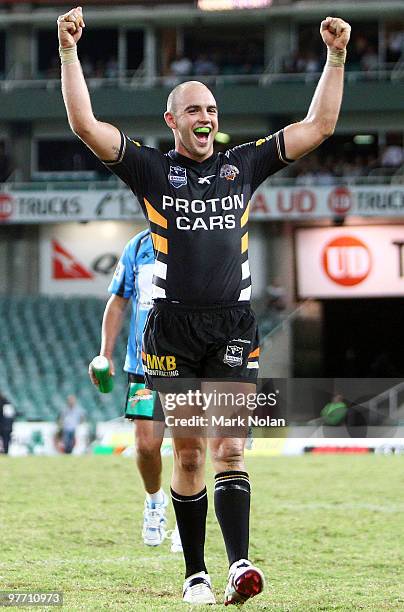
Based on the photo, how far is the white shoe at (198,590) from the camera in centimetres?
516

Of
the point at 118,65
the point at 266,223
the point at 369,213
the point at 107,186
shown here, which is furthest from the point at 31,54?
the point at 369,213

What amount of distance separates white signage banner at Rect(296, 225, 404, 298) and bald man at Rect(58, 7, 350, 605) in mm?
24212

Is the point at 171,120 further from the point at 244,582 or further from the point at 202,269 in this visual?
the point at 244,582

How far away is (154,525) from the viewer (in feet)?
25.3

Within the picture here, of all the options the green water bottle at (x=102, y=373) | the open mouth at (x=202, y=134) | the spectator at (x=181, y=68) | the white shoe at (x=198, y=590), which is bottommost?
the white shoe at (x=198, y=590)

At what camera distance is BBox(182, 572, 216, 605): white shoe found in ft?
16.9

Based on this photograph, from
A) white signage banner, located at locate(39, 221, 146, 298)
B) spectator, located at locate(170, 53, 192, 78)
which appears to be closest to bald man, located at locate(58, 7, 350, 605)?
white signage banner, located at locate(39, 221, 146, 298)

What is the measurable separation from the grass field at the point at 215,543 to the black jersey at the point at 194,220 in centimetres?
135

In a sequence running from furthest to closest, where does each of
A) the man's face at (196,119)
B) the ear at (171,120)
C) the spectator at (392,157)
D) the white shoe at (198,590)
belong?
the spectator at (392,157), the ear at (171,120), the man's face at (196,119), the white shoe at (198,590)

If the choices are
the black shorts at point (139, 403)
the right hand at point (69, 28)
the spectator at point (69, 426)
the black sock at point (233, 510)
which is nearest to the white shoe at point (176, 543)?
the black shorts at point (139, 403)

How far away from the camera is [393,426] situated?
855 inches

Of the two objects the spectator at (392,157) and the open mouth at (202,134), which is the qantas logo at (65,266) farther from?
the open mouth at (202,134)

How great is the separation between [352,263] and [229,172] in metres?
24.4

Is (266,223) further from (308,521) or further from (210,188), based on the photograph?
(210,188)
